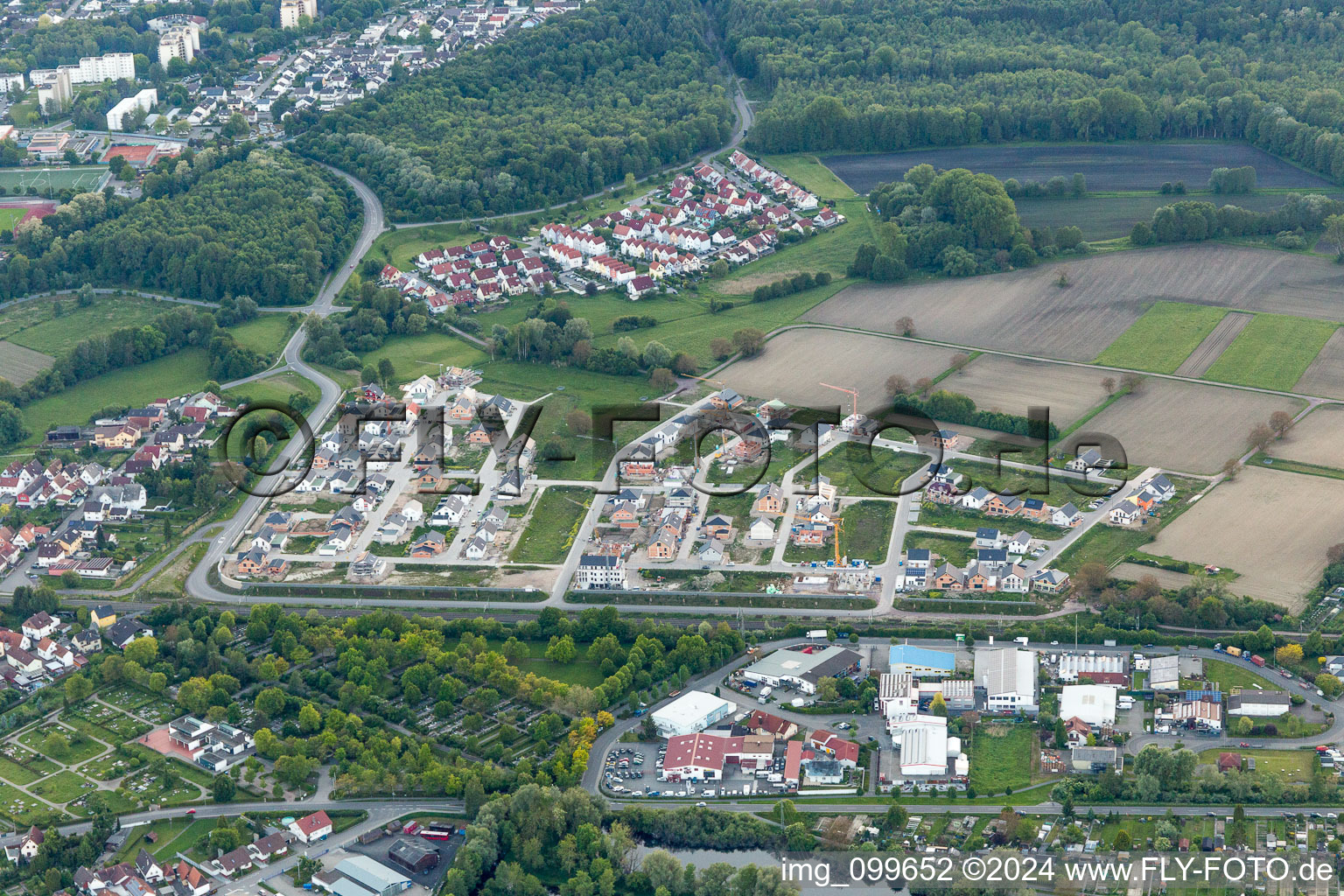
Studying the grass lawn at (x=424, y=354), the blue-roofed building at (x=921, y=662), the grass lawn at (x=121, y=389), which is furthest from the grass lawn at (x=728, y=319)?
the blue-roofed building at (x=921, y=662)

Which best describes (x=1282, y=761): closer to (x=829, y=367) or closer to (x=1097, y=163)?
(x=829, y=367)

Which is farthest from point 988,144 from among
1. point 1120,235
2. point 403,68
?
point 403,68

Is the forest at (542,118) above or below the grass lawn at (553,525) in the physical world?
above

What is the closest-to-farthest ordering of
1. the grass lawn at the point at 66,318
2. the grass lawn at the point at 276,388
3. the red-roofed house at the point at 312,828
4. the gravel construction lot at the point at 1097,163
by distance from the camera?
the red-roofed house at the point at 312,828
the grass lawn at the point at 276,388
the grass lawn at the point at 66,318
the gravel construction lot at the point at 1097,163

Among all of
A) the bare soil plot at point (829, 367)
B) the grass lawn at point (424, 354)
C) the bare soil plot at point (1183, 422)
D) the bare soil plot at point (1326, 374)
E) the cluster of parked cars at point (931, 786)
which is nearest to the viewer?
the cluster of parked cars at point (931, 786)

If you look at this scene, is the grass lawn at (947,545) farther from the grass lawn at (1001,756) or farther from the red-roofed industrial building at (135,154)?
the red-roofed industrial building at (135,154)

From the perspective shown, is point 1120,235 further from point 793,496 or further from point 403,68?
point 403,68

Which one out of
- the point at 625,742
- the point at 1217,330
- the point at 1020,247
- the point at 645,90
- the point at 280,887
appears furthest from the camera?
the point at 645,90
